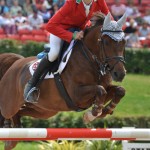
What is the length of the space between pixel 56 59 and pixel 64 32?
53cm

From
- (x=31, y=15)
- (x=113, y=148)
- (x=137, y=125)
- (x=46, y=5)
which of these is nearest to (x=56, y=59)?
(x=113, y=148)

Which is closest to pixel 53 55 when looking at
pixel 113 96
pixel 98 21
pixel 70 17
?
pixel 70 17

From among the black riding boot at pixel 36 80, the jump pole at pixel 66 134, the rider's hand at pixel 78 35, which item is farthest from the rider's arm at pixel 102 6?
the jump pole at pixel 66 134

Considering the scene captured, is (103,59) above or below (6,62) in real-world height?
above

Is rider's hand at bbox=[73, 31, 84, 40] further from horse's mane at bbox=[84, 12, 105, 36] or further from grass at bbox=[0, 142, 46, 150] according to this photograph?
grass at bbox=[0, 142, 46, 150]

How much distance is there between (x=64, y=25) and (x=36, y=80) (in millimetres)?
981

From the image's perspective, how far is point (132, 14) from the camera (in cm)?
2359

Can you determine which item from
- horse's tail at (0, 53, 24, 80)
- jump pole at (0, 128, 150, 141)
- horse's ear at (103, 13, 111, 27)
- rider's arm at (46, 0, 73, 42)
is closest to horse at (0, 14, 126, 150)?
horse's ear at (103, 13, 111, 27)

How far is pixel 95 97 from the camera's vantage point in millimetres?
8508

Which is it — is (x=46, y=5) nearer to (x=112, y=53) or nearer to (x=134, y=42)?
(x=134, y=42)

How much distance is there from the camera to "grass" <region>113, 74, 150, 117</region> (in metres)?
16.8

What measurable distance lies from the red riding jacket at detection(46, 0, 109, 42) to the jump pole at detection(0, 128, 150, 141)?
2.31 meters

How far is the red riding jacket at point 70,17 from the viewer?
8633 millimetres

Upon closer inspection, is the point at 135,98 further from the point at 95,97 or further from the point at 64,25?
the point at 95,97
